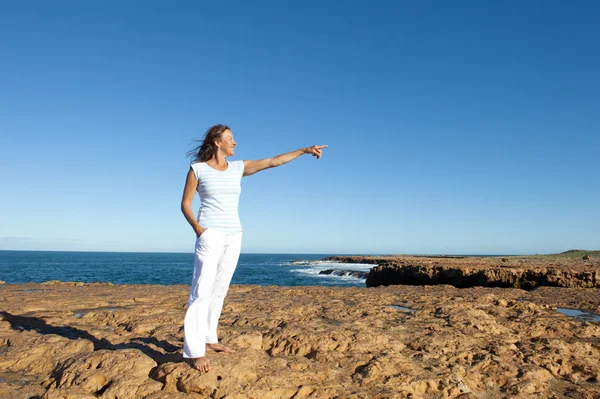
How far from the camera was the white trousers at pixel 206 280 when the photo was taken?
3.59 metres

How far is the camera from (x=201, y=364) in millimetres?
3465

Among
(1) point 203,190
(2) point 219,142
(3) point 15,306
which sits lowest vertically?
(3) point 15,306

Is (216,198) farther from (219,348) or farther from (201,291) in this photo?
(219,348)

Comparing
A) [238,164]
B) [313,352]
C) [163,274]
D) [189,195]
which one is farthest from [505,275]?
[163,274]

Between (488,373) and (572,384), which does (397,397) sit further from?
(572,384)

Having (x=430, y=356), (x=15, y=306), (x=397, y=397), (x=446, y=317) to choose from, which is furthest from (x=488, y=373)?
(x=15, y=306)

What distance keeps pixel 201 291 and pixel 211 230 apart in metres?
0.56

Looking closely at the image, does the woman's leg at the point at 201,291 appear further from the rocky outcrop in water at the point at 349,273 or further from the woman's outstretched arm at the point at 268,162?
the rocky outcrop in water at the point at 349,273

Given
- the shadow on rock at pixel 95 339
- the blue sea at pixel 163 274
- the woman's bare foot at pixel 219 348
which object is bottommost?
the blue sea at pixel 163 274

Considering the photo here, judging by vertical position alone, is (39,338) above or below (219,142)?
below

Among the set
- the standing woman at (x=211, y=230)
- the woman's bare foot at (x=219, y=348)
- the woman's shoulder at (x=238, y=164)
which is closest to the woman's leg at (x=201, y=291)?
the standing woman at (x=211, y=230)

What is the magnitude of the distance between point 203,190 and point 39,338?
300cm

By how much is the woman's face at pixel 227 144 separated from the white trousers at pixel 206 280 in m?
0.79

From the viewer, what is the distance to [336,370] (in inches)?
150
